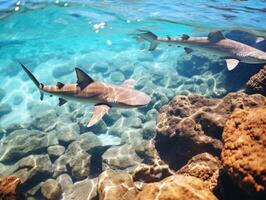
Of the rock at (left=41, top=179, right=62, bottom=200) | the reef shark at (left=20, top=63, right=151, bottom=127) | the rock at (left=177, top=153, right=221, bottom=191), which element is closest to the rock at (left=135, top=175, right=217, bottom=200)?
the rock at (left=177, top=153, right=221, bottom=191)

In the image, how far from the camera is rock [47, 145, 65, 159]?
9.84 m

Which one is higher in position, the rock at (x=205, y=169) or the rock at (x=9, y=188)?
the rock at (x=205, y=169)

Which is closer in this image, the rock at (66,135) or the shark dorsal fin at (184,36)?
the rock at (66,135)

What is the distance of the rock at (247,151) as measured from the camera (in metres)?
3.47

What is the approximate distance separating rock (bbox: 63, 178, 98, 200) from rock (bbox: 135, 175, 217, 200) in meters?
3.12

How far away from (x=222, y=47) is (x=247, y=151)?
890 centimetres

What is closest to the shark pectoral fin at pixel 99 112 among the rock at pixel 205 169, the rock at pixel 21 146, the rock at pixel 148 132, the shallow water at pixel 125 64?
the rock at pixel 205 169

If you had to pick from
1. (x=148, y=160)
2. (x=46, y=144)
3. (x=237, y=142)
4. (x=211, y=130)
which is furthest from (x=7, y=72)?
(x=237, y=142)

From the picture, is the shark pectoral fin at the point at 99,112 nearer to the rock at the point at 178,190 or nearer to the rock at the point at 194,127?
the rock at the point at 194,127

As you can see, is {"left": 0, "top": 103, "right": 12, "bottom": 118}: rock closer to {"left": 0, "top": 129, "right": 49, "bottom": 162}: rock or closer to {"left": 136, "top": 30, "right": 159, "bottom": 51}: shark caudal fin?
{"left": 0, "top": 129, "right": 49, "bottom": 162}: rock

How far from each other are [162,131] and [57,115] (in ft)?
31.0

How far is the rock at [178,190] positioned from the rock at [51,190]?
4.18 meters

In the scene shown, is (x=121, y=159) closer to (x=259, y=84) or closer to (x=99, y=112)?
(x=99, y=112)

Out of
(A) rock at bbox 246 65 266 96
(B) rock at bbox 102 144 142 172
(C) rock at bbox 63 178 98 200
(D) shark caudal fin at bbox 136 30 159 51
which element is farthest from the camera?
(D) shark caudal fin at bbox 136 30 159 51
